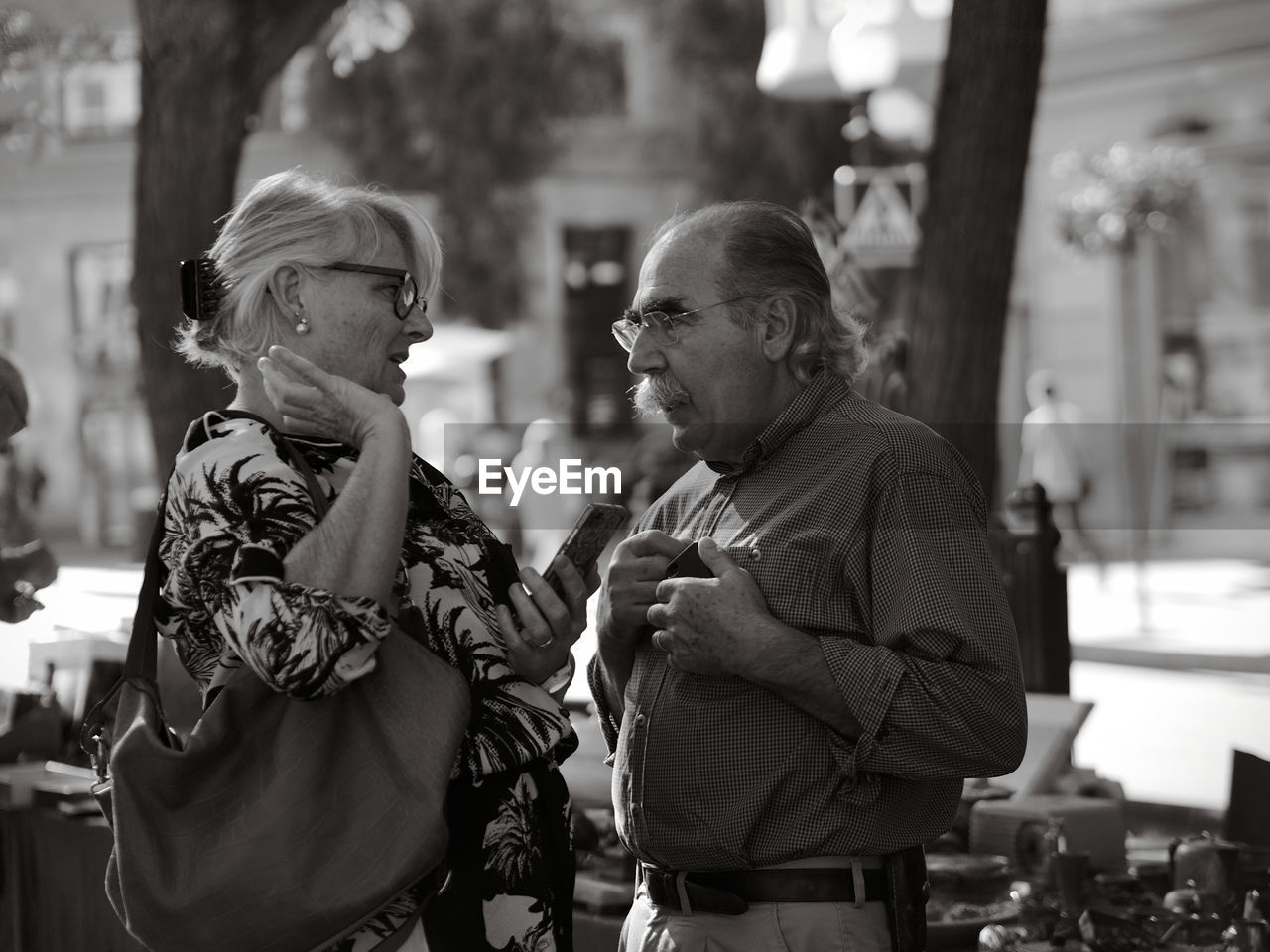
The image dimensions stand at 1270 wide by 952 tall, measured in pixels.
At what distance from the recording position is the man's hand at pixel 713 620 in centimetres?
206

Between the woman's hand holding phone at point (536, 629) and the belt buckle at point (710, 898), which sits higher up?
the woman's hand holding phone at point (536, 629)

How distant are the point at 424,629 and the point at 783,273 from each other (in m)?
0.69

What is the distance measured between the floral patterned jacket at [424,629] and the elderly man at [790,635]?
6.5 inches

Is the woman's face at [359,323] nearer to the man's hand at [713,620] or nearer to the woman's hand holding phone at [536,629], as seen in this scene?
the woman's hand holding phone at [536,629]

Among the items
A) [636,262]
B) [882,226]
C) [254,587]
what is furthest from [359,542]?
[636,262]

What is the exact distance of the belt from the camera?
211 centimetres

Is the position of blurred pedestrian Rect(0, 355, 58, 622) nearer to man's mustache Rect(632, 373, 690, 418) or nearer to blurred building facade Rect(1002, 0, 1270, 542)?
man's mustache Rect(632, 373, 690, 418)

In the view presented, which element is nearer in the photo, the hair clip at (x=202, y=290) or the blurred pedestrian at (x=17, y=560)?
the hair clip at (x=202, y=290)

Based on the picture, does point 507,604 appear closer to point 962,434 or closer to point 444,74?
point 962,434

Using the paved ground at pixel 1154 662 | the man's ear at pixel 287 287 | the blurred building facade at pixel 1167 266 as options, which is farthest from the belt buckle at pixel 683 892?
the blurred building facade at pixel 1167 266

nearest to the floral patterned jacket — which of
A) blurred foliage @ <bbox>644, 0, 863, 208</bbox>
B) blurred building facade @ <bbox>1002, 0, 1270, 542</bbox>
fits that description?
blurred building facade @ <bbox>1002, 0, 1270, 542</bbox>

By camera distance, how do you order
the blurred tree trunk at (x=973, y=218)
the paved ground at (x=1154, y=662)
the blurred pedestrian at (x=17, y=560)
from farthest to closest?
the blurred tree trunk at (x=973, y=218) < the paved ground at (x=1154, y=662) < the blurred pedestrian at (x=17, y=560)

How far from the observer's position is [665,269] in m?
2.29

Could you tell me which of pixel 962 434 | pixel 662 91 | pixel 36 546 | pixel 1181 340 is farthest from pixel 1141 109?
pixel 36 546
